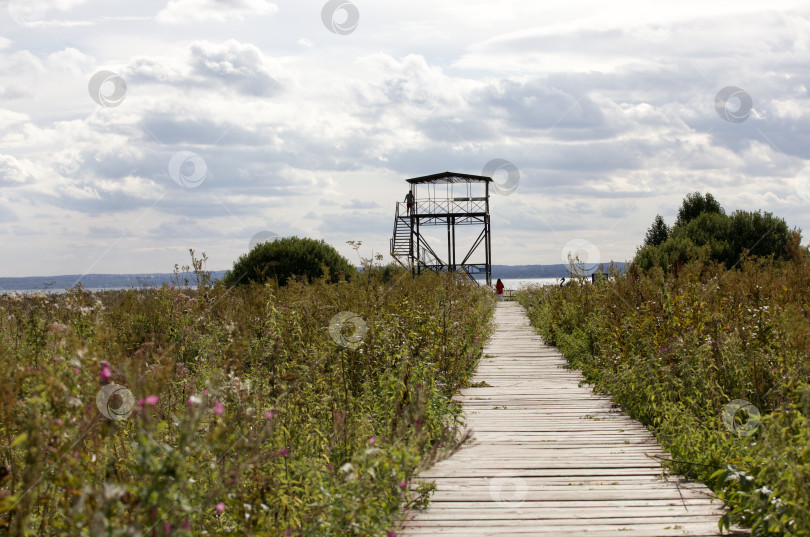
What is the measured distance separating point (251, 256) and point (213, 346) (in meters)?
20.3

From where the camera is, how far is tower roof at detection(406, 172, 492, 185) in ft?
120

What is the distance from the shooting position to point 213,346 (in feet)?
25.3

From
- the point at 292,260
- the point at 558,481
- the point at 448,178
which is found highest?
the point at 448,178

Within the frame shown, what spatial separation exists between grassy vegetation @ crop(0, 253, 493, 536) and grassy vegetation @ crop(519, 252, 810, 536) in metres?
1.81

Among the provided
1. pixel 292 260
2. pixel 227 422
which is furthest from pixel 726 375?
pixel 292 260

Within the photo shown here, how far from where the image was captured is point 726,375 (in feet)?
22.1

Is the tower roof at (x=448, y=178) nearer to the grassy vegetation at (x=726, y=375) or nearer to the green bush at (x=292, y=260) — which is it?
the green bush at (x=292, y=260)

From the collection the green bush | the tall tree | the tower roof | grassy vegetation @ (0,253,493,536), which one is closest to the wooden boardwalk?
grassy vegetation @ (0,253,493,536)

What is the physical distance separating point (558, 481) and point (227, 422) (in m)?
3.16

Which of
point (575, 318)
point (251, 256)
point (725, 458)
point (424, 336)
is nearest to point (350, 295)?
point (424, 336)

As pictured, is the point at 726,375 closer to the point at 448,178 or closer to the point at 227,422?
the point at 227,422

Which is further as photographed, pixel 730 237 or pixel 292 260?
pixel 730 237

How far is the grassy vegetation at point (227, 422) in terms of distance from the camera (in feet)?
8.79

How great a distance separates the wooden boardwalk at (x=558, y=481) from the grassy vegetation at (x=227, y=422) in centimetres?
35
